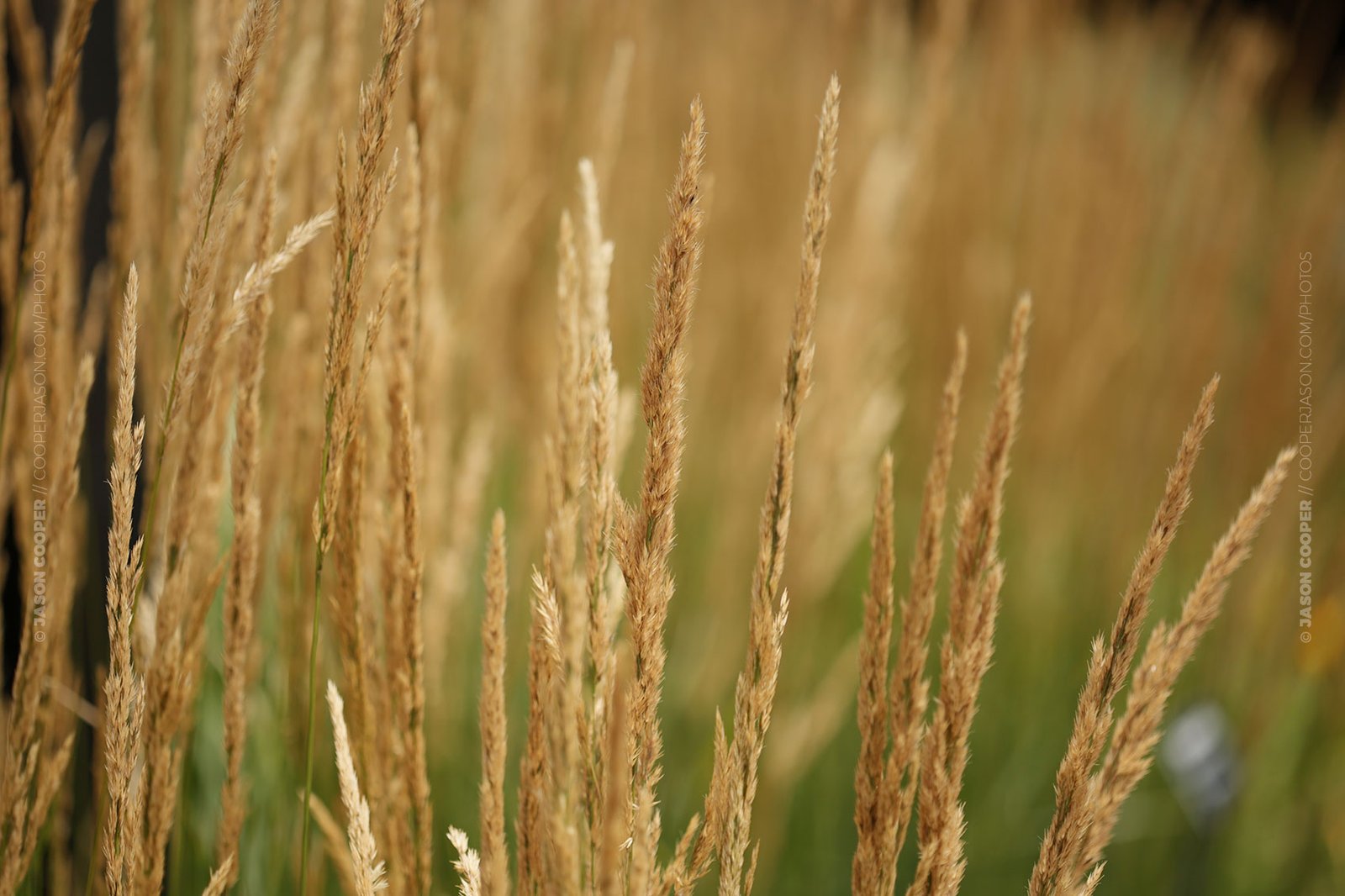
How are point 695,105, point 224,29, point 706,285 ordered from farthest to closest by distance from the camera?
point 706,285 < point 224,29 < point 695,105

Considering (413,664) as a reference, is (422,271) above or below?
above

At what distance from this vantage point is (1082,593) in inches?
80.8

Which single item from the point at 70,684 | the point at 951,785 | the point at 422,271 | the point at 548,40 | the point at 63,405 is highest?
the point at 548,40

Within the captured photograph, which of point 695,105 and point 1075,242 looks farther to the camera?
point 1075,242

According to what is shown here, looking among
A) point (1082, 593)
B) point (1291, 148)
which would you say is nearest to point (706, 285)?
point (1082, 593)

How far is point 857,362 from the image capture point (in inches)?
50.3

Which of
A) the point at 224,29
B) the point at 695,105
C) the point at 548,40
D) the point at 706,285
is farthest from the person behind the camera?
the point at 706,285

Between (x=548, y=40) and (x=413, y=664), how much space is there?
129cm

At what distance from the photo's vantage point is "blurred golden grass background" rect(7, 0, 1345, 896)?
3.35 feet

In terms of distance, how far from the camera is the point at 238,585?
64 cm

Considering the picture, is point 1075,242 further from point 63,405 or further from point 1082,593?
Result: point 63,405

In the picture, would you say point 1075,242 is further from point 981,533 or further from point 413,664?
point 413,664

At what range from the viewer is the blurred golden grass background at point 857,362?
1.02m

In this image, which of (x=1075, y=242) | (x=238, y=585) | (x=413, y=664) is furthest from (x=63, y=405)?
(x=1075, y=242)
